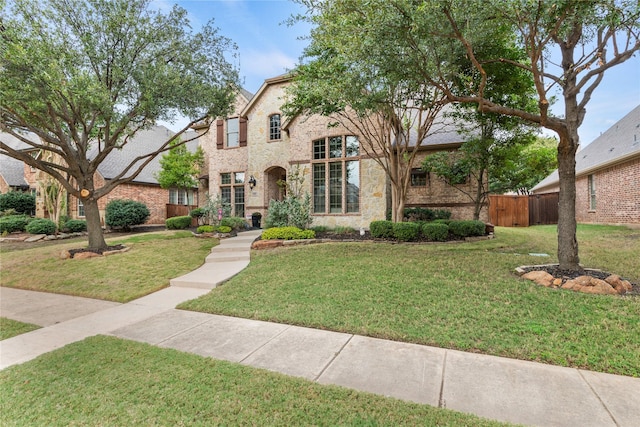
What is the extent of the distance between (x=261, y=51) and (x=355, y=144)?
16.0 feet

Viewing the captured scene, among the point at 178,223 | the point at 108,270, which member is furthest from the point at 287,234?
the point at 178,223

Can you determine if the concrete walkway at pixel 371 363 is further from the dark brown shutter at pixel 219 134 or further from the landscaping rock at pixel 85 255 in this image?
the dark brown shutter at pixel 219 134

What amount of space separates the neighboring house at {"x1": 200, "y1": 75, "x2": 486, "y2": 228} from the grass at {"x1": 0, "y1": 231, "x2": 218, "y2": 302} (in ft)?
17.4

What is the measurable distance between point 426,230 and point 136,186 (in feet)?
54.7

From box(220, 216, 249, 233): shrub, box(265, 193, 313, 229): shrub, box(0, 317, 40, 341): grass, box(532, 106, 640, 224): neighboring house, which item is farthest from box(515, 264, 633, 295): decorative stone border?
box(220, 216, 249, 233): shrub

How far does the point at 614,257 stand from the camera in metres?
6.89

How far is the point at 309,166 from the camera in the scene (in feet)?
42.1

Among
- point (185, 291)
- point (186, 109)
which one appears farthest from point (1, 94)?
point (185, 291)

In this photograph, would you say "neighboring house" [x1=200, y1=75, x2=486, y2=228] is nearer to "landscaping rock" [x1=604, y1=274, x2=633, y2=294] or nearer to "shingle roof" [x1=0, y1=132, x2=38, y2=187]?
"landscaping rock" [x1=604, y1=274, x2=633, y2=294]

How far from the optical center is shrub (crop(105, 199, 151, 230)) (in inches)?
582

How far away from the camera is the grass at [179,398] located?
2197 millimetres

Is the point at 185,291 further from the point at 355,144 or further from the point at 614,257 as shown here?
the point at 614,257

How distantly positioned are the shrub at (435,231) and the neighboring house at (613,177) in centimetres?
843

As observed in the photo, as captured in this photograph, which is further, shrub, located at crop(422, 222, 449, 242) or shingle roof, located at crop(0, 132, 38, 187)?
shingle roof, located at crop(0, 132, 38, 187)
